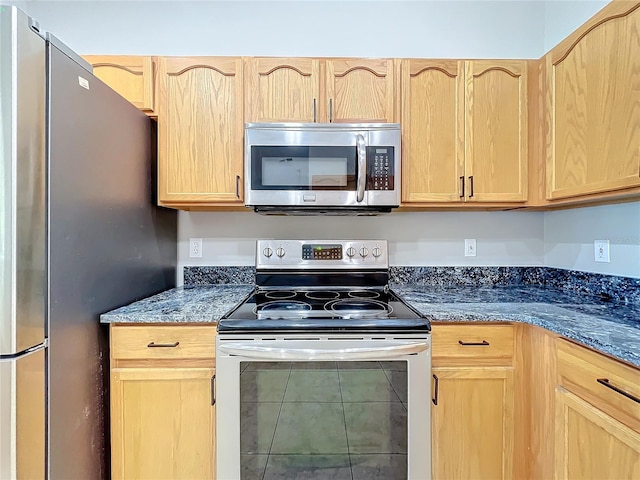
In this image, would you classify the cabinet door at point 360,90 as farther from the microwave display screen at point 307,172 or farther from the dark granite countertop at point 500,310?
the dark granite countertop at point 500,310

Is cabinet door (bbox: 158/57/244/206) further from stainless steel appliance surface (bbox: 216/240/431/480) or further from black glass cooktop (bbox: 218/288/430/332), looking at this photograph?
stainless steel appliance surface (bbox: 216/240/431/480)

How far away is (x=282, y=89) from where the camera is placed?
5.59 ft

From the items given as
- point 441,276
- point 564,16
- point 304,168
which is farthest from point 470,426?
point 564,16

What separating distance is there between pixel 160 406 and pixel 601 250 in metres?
2.07

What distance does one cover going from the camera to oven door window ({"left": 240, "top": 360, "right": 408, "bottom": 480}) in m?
1.28

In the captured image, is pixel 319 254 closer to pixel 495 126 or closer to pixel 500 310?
pixel 500 310

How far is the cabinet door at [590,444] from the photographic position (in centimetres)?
93

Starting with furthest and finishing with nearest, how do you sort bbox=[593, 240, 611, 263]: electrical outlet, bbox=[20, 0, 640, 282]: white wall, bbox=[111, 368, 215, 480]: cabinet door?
bbox=[20, 0, 640, 282]: white wall, bbox=[593, 240, 611, 263]: electrical outlet, bbox=[111, 368, 215, 480]: cabinet door

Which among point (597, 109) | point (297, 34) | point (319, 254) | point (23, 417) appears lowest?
point (23, 417)

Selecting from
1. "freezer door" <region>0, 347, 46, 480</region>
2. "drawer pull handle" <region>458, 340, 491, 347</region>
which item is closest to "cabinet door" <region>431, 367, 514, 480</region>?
"drawer pull handle" <region>458, 340, 491, 347</region>

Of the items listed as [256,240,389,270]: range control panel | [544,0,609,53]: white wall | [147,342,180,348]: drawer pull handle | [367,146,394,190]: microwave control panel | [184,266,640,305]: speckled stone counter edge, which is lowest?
[147,342,180,348]: drawer pull handle

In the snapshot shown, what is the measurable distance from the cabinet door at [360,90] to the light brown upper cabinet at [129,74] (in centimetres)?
87

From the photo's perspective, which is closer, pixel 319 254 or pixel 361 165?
pixel 361 165

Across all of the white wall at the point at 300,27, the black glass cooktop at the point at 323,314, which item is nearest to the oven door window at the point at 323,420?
the black glass cooktop at the point at 323,314
